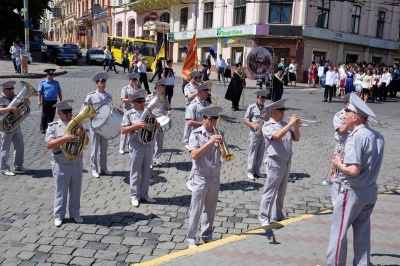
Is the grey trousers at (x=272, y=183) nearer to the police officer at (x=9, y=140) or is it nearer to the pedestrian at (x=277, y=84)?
the police officer at (x=9, y=140)

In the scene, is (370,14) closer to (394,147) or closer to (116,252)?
(394,147)

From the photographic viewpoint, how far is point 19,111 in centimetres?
805

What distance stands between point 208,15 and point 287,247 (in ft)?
105

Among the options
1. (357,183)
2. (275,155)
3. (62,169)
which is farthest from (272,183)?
(62,169)

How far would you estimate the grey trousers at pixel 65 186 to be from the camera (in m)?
5.94

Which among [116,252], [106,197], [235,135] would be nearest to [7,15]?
[235,135]

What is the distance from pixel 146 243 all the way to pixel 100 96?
415 centimetres

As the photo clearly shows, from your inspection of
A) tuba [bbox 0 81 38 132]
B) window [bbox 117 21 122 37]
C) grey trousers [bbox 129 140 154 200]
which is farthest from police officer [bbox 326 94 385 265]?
window [bbox 117 21 122 37]

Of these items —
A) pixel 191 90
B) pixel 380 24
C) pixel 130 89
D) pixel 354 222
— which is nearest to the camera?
pixel 354 222

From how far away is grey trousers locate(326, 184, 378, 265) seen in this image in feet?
14.6

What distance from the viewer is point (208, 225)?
221 inches

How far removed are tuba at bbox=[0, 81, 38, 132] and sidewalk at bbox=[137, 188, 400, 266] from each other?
4.82 meters

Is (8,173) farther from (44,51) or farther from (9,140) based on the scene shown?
(44,51)

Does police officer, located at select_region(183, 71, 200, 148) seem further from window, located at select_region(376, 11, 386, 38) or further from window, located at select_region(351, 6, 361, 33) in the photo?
window, located at select_region(376, 11, 386, 38)
